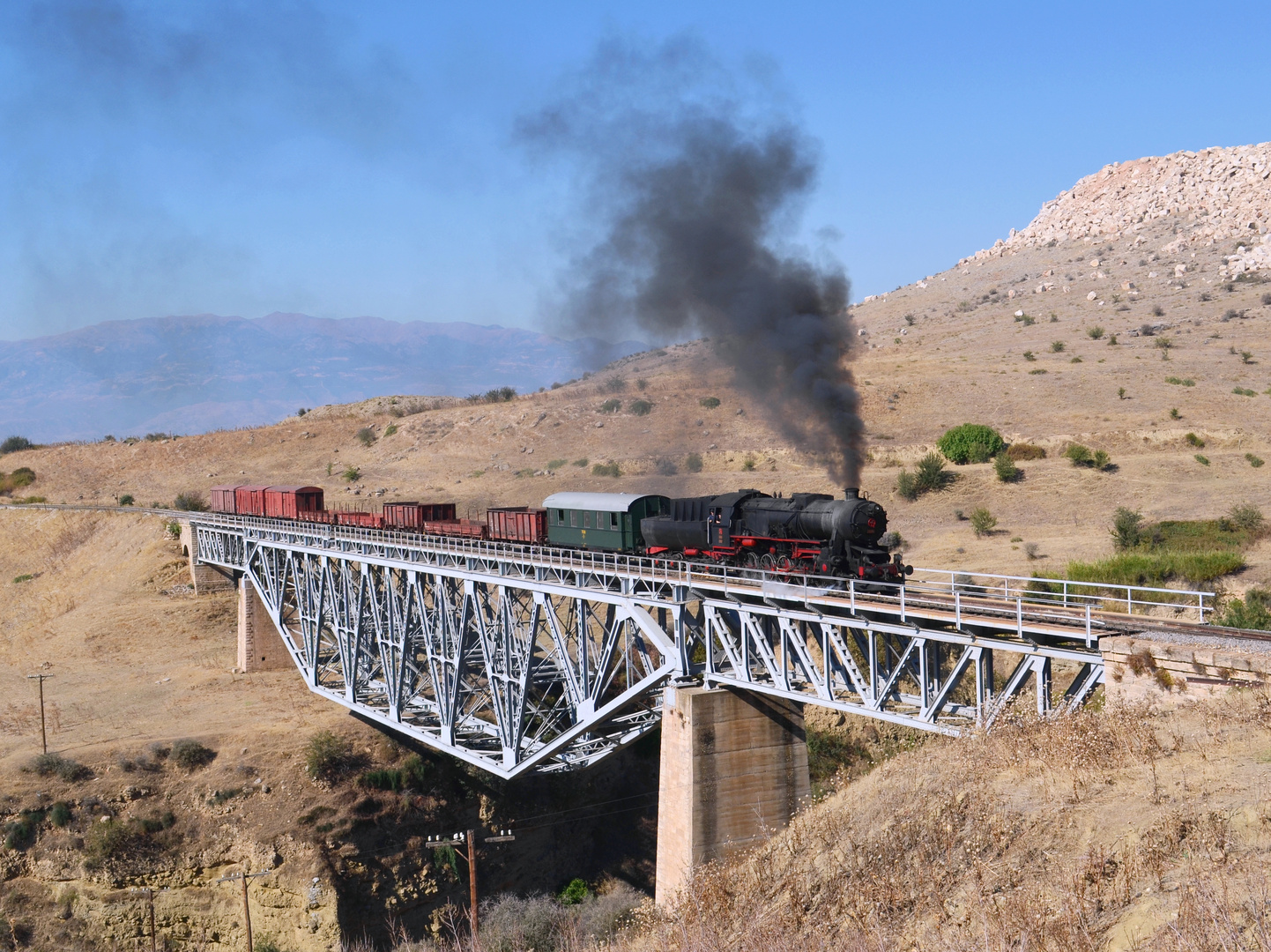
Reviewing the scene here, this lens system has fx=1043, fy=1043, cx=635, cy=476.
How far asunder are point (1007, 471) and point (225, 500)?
145 feet

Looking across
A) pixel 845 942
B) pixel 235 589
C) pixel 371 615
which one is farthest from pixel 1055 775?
pixel 235 589

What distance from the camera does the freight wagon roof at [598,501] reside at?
31.0 meters

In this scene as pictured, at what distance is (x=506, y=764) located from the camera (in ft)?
102

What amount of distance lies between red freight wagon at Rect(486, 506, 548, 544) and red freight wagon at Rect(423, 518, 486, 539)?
2.83 ft

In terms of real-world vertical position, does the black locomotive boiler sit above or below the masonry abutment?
above

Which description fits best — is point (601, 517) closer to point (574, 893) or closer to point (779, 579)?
point (779, 579)

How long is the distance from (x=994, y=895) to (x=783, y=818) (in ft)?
37.4

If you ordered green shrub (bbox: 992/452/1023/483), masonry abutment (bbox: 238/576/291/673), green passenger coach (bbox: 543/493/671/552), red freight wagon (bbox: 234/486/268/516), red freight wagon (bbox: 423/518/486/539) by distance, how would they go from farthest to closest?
green shrub (bbox: 992/452/1023/483)
red freight wagon (bbox: 234/486/268/516)
masonry abutment (bbox: 238/576/291/673)
red freight wagon (bbox: 423/518/486/539)
green passenger coach (bbox: 543/493/671/552)

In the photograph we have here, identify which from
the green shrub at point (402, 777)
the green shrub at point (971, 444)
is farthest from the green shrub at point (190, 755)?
the green shrub at point (971, 444)

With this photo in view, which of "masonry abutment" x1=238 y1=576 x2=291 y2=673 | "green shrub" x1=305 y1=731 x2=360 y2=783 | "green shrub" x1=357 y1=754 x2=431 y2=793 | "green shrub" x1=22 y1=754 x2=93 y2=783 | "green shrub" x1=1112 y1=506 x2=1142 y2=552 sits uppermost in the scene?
"green shrub" x1=1112 y1=506 x2=1142 y2=552

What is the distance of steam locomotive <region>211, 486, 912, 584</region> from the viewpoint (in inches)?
877

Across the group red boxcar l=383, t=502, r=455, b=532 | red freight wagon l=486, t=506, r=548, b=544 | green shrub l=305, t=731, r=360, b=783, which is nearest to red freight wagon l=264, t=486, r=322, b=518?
red boxcar l=383, t=502, r=455, b=532

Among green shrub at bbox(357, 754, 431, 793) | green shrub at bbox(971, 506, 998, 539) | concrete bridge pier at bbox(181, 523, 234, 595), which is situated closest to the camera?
green shrub at bbox(357, 754, 431, 793)

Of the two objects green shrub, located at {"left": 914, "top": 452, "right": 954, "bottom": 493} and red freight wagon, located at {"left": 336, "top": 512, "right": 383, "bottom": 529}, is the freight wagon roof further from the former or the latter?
green shrub, located at {"left": 914, "top": 452, "right": 954, "bottom": 493}
